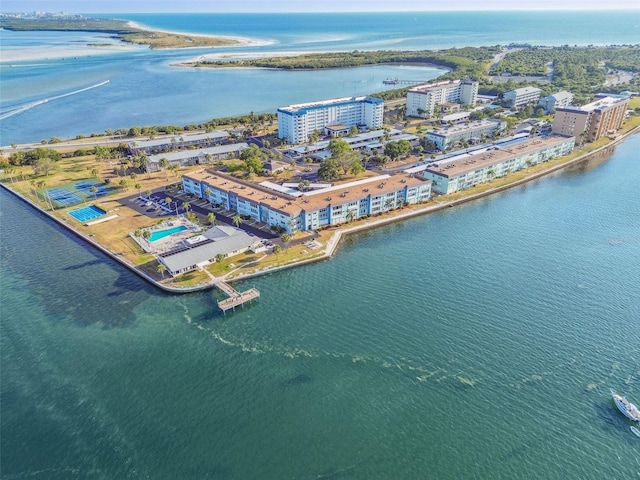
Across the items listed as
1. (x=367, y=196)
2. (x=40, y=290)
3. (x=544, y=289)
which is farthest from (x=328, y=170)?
(x=40, y=290)

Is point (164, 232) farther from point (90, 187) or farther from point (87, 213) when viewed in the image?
point (90, 187)

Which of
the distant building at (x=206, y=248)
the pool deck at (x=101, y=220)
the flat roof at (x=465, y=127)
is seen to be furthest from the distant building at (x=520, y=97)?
the pool deck at (x=101, y=220)

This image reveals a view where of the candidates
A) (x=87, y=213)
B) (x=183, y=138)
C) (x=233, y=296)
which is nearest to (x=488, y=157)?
(x=233, y=296)

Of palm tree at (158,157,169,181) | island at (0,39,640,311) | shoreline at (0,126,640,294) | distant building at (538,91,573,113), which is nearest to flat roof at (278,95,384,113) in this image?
island at (0,39,640,311)

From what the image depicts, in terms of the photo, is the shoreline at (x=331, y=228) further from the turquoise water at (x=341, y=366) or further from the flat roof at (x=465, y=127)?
the flat roof at (x=465, y=127)

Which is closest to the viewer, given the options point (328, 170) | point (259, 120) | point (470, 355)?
point (470, 355)

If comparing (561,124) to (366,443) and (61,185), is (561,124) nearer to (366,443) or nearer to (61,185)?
(366,443)
